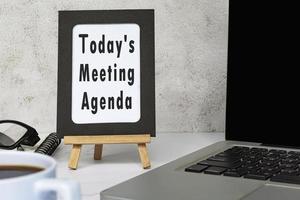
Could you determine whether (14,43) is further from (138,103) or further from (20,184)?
(20,184)

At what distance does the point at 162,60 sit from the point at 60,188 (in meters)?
0.81

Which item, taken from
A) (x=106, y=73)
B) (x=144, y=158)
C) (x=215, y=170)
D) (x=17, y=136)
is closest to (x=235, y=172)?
(x=215, y=170)

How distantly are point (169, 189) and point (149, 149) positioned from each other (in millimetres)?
368

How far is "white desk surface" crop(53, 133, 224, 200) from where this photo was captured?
2.86ft

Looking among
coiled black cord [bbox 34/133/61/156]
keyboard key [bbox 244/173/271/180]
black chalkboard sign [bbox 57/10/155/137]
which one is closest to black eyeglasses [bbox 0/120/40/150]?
coiled black cord [bbox 34/133/61/156]

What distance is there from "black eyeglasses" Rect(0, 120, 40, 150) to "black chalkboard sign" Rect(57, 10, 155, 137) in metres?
0.16

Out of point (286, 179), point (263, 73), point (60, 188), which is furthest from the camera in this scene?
point (263, 73)

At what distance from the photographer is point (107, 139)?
3.14 feet

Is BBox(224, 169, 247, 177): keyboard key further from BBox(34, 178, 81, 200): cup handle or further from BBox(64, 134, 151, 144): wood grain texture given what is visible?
BBox(34, 178, 81, 200): cup handle

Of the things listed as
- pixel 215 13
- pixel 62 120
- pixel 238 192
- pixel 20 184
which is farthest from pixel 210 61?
pixel 20 184

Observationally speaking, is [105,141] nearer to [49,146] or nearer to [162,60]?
[49,146]

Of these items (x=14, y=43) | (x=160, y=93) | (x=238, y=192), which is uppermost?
(x=14, y=43)

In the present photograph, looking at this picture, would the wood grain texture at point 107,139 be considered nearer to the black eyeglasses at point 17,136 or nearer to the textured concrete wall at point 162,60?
the black eyeglasses at point 17,136

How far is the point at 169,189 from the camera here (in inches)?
28.5
